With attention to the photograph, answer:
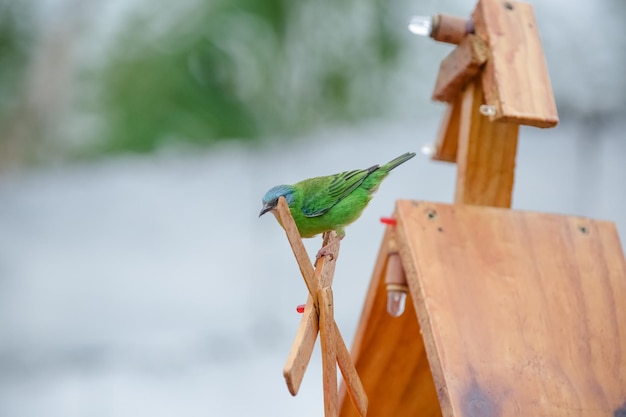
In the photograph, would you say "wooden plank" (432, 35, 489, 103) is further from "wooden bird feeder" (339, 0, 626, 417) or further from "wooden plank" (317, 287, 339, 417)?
"wooden plank" (317, 287, 339, 417)

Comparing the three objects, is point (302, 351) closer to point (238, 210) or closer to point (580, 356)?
point (580, 356)

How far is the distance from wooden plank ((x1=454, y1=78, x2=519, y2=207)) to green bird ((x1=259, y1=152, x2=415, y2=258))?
217mm

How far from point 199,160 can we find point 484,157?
555 cm

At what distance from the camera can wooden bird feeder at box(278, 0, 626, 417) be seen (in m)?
2.31

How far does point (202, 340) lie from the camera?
736cm

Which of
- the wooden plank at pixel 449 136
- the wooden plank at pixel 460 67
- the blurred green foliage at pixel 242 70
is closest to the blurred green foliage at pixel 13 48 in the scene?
the blurred green foliage at pixel 242 70

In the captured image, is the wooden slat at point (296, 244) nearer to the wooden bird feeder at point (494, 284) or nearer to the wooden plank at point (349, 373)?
the wooden plank at point (349, 373)

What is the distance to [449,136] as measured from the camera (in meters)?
3.24

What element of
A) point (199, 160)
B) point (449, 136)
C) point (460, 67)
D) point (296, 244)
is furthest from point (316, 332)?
point (199, 160)

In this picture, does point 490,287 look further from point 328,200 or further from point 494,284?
point 328,200

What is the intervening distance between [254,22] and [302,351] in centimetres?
667

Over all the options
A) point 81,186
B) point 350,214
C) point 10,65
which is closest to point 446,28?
point 350,214

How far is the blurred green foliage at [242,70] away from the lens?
7738 millimetres

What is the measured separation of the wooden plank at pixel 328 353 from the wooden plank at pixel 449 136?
1.39 m
